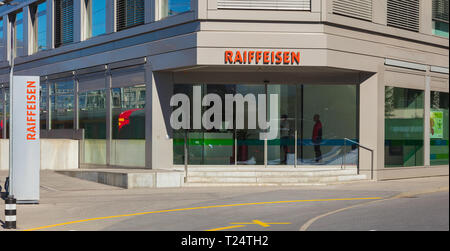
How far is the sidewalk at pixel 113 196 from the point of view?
12439 millimetres

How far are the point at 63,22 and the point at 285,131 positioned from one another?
41.4 feet

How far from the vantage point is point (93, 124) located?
2442 cm

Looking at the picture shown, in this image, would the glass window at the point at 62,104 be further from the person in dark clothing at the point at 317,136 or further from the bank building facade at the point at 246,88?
the person in dark clothing at the point at 317,136

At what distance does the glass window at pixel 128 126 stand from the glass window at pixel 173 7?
2.92 metres

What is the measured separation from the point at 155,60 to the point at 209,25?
284 centimetres

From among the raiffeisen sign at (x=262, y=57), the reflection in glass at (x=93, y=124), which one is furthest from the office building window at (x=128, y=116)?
the raiffeisen sign at (x=262, y=57)

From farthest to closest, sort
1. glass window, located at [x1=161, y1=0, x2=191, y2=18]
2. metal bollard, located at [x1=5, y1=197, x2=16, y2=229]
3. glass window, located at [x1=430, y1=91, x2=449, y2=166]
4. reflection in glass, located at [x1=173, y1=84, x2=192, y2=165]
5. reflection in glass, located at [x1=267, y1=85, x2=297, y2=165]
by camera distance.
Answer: reflection in glass, located at [x1=173, y1=84, x2=192, y2=165]
reflection in glass, located at [x1=267, y1=85, x2=297, y2=165]
glass window, located at [x1=161, y1=0, x2=191, y2=18]
metal bollard, located at [x1=5, y1=197, x2=16, y2=229]
glass window, located at [x1=430, y1=91, x2=449, y2=166]

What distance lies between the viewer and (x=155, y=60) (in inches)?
821

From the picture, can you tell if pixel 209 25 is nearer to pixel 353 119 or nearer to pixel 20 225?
pixel 353 119

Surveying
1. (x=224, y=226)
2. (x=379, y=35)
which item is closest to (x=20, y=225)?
(x=224, y=226)

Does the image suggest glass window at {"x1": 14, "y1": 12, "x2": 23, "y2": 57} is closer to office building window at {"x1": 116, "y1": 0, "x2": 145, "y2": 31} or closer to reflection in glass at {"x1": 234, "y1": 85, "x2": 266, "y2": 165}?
office building window at {"x1": 116, "y1": 0, "x2": 145, "y2": 31}

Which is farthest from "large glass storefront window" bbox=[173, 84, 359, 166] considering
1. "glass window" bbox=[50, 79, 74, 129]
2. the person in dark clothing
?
"glass window" bbox=[50, 79, 74, 129]

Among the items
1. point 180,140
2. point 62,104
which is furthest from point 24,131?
point 62,104

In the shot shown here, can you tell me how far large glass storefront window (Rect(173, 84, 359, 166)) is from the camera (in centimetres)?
2097
